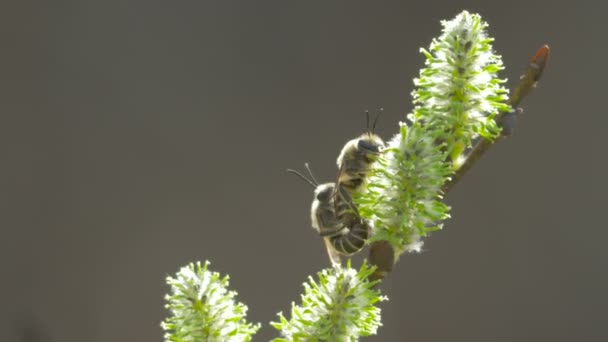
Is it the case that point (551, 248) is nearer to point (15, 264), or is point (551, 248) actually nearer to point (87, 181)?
point (87, 181)

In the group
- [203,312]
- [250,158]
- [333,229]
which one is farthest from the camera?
[250,158]

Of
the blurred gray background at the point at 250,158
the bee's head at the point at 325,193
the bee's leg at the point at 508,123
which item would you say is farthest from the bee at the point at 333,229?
the blurred gray background at the point at 250,158

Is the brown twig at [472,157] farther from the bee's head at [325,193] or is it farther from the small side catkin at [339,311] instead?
the bee's head at [325,193]

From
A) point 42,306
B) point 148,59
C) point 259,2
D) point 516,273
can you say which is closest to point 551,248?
point 516,273

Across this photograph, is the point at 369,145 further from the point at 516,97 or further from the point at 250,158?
the point at 250,158

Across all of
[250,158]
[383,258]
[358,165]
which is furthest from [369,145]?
[250,158]
